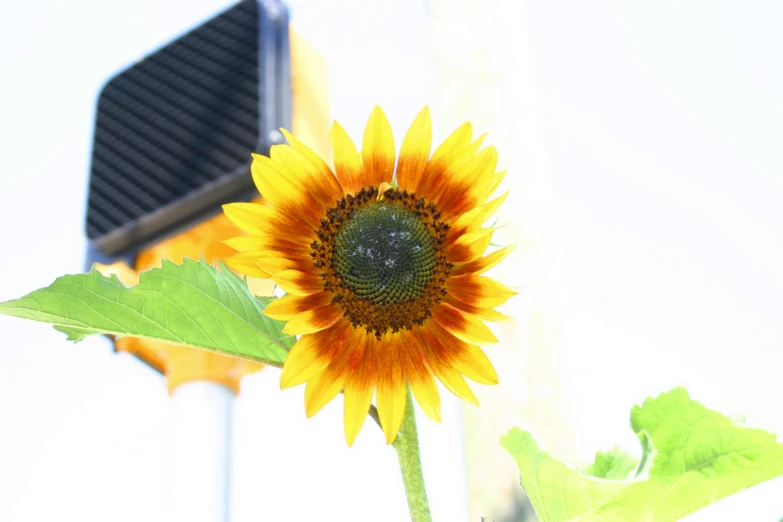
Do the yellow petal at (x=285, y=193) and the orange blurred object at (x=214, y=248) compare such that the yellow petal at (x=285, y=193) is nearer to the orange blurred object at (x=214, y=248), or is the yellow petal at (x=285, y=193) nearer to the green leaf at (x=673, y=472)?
the green leaf at (x=673, y=472)

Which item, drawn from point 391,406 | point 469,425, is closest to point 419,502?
point 391,406

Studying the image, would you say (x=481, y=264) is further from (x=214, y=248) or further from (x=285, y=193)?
(x=214, y=248)

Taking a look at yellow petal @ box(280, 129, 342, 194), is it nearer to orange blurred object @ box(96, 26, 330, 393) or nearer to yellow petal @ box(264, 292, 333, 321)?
yellow petal @ box(264, 292, 333, 321)

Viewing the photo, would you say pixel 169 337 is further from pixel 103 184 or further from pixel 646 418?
pixel 103 184

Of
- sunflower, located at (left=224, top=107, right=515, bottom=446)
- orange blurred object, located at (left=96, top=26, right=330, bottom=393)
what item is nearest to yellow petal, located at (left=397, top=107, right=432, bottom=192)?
sunflower, located at (left=224, top=107, right=515, bottom=446)

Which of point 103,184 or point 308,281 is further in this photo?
point 103,184

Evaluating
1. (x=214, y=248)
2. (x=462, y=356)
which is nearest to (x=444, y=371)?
(x=462, y=356)

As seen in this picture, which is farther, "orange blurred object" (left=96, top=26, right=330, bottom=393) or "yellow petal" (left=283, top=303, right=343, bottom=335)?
"orange blurred object" (left=96, top=26, right=330, bottom=393)
